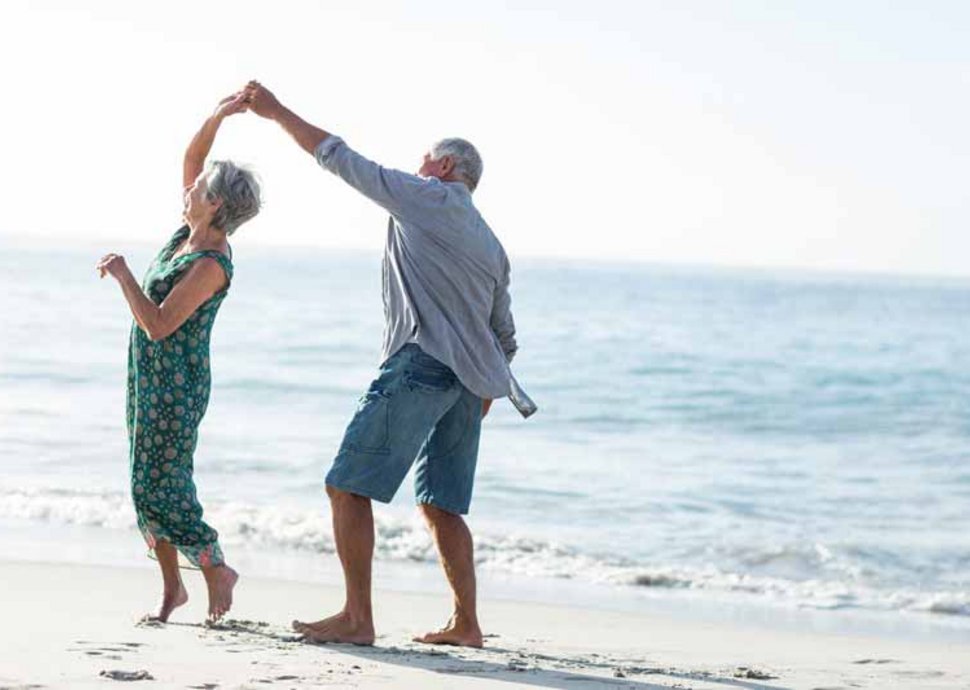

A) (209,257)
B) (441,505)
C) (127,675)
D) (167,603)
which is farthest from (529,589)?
(127,675)

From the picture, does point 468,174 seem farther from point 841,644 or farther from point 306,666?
point 841,644

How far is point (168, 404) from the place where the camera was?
4.95 metres

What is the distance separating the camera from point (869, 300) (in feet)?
243

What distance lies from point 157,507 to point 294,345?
23288 mm

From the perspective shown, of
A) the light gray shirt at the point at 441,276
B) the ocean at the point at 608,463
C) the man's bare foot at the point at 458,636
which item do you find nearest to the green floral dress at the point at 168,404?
the light gray shirt at the point at 441,276

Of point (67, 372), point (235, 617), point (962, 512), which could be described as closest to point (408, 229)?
point (235, 617)

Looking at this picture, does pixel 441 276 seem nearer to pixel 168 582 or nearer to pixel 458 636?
pixel 458 636

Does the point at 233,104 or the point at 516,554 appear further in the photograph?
the point at 516,554

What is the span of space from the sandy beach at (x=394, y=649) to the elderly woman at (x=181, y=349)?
0.37m

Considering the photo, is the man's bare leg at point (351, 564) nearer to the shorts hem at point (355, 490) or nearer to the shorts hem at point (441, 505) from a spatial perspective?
the shorts hem at point (355, 490)

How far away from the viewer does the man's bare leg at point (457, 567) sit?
17.4ft

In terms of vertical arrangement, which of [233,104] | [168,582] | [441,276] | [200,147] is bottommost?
[168,582]

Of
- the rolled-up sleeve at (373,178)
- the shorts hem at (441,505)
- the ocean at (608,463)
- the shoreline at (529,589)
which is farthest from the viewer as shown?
the ocean at (608,463)

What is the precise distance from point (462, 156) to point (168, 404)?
1.16 metres
